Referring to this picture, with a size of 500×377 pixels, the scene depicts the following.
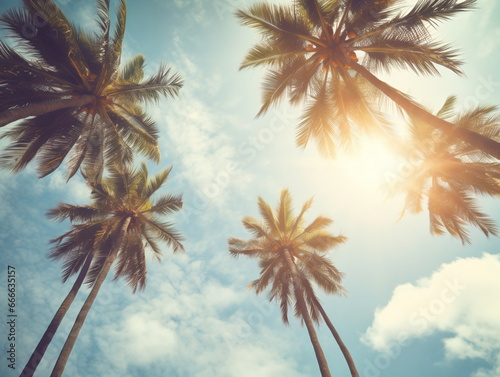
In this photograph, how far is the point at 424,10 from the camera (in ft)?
24.2

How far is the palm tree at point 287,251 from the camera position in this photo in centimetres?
1327

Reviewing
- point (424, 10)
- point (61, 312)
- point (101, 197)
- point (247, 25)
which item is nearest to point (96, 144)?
point (101, 197)

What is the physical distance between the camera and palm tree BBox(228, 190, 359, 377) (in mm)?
13273

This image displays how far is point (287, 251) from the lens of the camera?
1387 cm

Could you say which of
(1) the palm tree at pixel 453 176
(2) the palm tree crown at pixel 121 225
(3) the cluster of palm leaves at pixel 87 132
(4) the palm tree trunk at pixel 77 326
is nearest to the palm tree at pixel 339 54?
(1) the palm tree at pixel 453 176

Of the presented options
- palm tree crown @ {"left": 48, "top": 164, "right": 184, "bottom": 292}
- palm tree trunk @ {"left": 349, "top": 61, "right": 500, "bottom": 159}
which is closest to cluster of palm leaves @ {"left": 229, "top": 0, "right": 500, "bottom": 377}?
palm tree trunk @ {"left": 349, "top": 61, "right": 500, "bottom": 159}

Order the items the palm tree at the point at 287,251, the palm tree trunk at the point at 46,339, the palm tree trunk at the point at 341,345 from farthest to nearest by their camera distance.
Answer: the palm tree at the point at 287,251, the palm tree trunk at the point at 341,345, the palm tree trunk at the point at 46,339

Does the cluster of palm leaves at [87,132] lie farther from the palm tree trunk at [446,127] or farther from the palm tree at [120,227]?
the palm tree trunk at [446,127]

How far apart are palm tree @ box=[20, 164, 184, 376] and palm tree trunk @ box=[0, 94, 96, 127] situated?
4037 mm

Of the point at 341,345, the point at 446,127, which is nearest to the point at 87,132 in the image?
the point at 446,127

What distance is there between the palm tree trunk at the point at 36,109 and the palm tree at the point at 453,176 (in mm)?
11575

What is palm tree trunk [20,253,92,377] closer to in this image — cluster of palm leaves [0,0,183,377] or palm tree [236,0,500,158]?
cluster of palm leaves [0,0,183,377]

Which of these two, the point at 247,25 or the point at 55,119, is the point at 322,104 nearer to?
the point at 247,25

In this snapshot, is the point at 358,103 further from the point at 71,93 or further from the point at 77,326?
the point at 77,326
